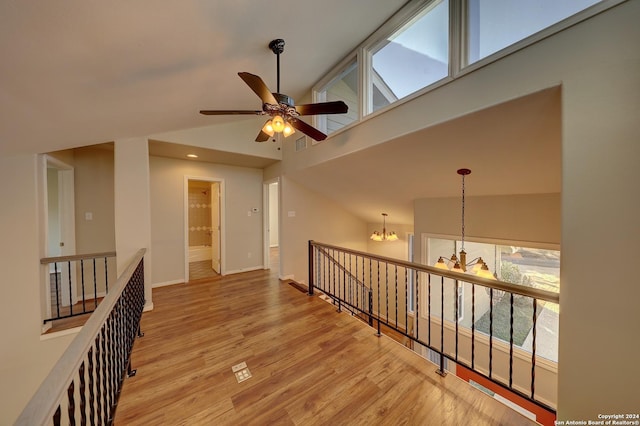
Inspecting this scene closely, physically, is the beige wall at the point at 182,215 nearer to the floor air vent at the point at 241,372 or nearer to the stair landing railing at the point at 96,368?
the stair landing railing at the point at 96,368

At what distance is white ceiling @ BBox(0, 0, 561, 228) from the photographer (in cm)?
128

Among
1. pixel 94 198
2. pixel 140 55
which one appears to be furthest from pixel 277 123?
pixel 94 198

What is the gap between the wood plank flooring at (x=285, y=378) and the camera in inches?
61.0

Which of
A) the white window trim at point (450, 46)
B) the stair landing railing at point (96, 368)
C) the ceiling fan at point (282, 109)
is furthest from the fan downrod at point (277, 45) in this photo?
the stair landing railing at point (96, 368)

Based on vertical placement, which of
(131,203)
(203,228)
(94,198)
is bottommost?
(203,228)

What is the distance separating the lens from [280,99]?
6.44ft

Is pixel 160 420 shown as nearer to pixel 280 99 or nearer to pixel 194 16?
pixel 280 99

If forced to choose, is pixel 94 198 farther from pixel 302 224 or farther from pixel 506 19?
pixel 506 19

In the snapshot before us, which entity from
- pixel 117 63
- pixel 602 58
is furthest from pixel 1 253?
pixel 602 58

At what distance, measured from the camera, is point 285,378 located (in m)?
1.89

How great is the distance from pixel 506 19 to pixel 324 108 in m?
1.55

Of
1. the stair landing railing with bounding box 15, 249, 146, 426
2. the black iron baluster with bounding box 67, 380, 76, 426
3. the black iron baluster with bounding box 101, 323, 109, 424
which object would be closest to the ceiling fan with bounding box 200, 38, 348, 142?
the stair landing railing with bounding box 15, 249, 146, 426

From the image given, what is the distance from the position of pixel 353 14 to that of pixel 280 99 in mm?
1247

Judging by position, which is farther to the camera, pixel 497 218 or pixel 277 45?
pixel 497 218
